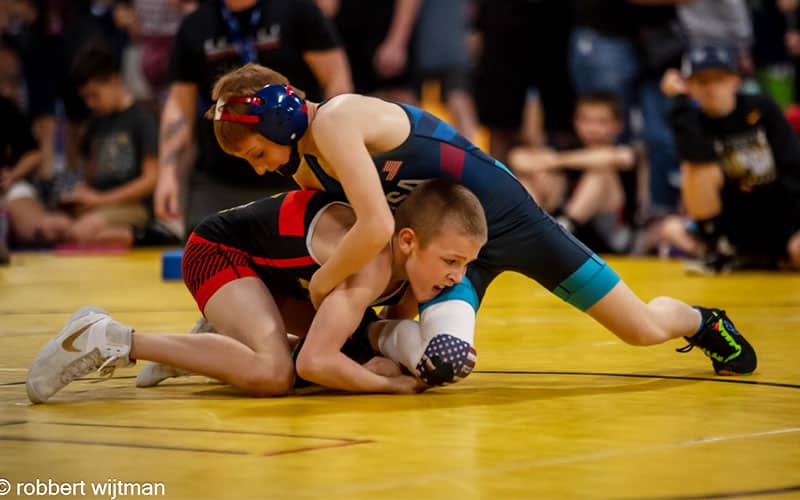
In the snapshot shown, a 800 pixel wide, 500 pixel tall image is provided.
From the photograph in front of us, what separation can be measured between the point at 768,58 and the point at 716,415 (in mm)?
8605

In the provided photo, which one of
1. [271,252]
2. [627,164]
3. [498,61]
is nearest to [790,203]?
[627,164]

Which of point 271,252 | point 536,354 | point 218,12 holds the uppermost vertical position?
point 218,12

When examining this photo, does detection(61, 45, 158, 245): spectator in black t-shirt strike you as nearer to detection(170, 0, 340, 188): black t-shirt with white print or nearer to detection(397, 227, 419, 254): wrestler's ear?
detection(170, 0, 340, 188): black t-shirt with white print

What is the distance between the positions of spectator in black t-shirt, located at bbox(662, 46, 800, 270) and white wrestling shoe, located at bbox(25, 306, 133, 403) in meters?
4.49

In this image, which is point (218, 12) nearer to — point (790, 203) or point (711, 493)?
point (790, 203)

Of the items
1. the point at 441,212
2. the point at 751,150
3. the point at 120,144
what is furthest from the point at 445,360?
the point at 120,144

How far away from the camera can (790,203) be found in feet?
26.3

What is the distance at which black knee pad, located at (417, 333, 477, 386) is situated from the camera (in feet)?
12.7

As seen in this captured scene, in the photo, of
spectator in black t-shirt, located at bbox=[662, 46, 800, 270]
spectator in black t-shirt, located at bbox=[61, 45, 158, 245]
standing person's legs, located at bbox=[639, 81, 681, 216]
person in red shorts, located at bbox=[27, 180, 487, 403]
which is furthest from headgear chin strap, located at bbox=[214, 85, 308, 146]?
spectator in black t-shirt, located at bbox=[61, 45, 158, 245]

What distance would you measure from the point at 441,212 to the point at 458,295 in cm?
28

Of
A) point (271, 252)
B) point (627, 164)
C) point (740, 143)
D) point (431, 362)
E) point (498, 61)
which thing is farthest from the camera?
point (498, 61)

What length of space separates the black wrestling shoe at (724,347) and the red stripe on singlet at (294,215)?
125cm

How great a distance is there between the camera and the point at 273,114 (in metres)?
3.96

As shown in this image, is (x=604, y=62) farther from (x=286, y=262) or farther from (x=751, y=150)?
(x=286, y=262)
